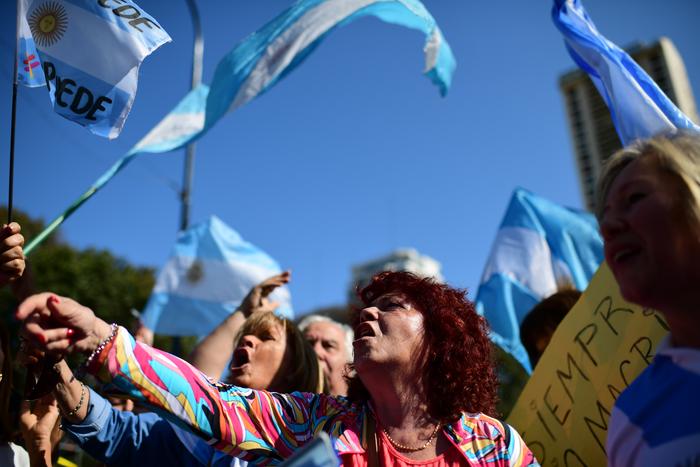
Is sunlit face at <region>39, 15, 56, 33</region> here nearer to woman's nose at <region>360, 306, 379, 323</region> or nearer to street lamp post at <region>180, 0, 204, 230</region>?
woman's nose at <region>360, 306, 379, 323</region>

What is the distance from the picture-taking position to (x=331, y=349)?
3912mm

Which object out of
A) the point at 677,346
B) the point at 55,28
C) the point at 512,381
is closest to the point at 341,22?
the point at 55,28

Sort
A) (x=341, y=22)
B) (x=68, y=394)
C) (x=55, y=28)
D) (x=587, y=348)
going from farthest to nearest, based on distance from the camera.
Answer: (x=341, y=22) < (x=587, y=348) < (x=55, y=28) < (x=68, y=394)

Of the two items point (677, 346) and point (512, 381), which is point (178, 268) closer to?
point (677, 346)

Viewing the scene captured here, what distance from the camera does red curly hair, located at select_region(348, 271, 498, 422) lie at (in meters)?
2.17

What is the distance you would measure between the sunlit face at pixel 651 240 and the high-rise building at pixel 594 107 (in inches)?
2479

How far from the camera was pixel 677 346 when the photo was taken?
4.85ft

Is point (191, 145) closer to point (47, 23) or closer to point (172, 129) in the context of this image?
point (172, 129)

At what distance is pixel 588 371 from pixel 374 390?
3.48ft

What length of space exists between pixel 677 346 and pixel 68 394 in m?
1.71

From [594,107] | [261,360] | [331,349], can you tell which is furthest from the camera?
[594,107]

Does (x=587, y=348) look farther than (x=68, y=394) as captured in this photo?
Yes

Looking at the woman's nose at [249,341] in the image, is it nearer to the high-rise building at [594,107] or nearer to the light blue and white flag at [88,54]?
the light blue and white flag at [88,54]

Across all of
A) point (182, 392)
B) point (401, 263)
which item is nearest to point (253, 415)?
point (182, 392)
